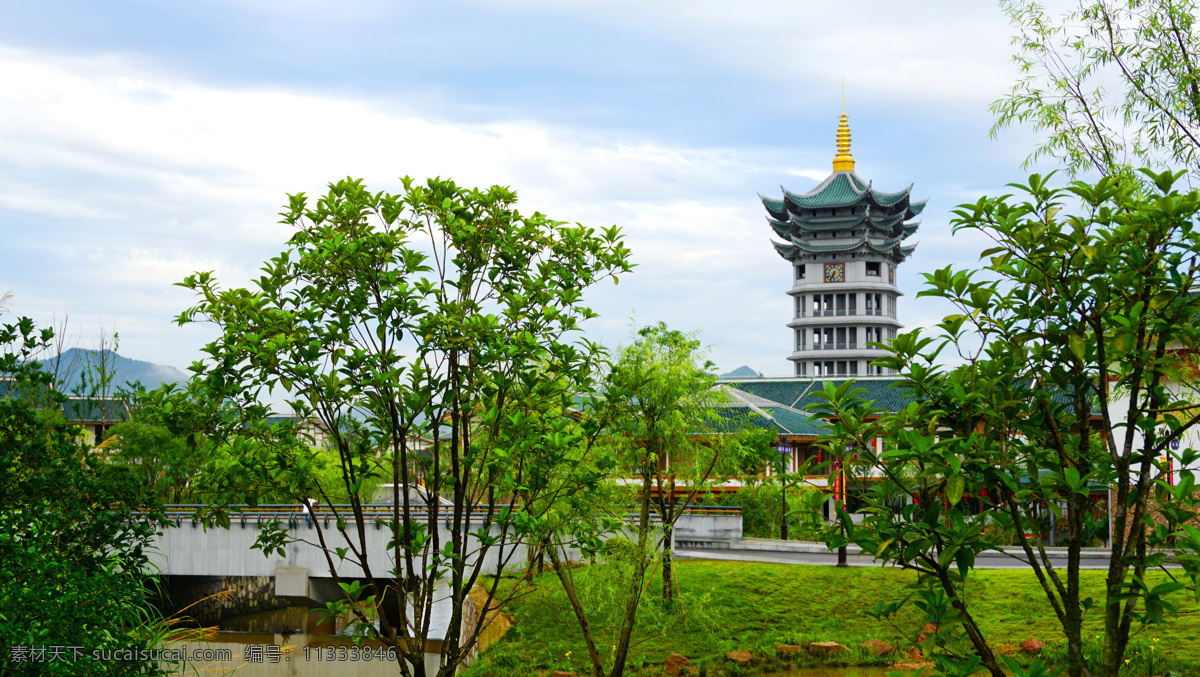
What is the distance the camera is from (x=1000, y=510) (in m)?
3.47

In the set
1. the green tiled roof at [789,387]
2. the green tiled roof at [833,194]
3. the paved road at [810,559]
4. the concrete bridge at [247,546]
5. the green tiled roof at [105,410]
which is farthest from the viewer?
the green tiled roof at [833,194]

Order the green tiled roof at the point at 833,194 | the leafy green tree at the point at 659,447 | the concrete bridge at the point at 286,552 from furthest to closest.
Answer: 1. the green tiled roof at the point at 833,194
2. the concrete bridge at the point at 286,552
3. the leafy green tree at the point at 659,447

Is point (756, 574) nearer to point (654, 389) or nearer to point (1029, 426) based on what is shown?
point (654, 389)

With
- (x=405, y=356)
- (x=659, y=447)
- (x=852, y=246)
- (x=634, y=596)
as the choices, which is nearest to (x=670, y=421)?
(x=659, y=447)

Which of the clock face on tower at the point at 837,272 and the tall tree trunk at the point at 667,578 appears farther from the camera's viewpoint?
the clock face on tower at the point at 837,272

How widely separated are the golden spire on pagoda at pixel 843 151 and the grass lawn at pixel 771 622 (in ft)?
115

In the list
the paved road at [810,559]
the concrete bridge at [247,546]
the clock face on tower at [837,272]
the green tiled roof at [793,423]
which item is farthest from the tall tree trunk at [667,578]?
the clock face on tower at [837,272]

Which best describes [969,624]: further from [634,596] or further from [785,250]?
[785,250]

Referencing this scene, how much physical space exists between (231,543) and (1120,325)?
18123mm

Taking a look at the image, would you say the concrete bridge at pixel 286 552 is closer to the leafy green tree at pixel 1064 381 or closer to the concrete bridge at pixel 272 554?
the concrete bridge at pixel 272 554

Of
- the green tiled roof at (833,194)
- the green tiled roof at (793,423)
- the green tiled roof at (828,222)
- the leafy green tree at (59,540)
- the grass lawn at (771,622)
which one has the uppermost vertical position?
the green tiled roof at (833,194)

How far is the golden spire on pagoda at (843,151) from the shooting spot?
48.5m

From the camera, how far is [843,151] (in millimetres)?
49094

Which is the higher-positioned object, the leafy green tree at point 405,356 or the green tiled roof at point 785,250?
the green tiled roof at point 785,250
